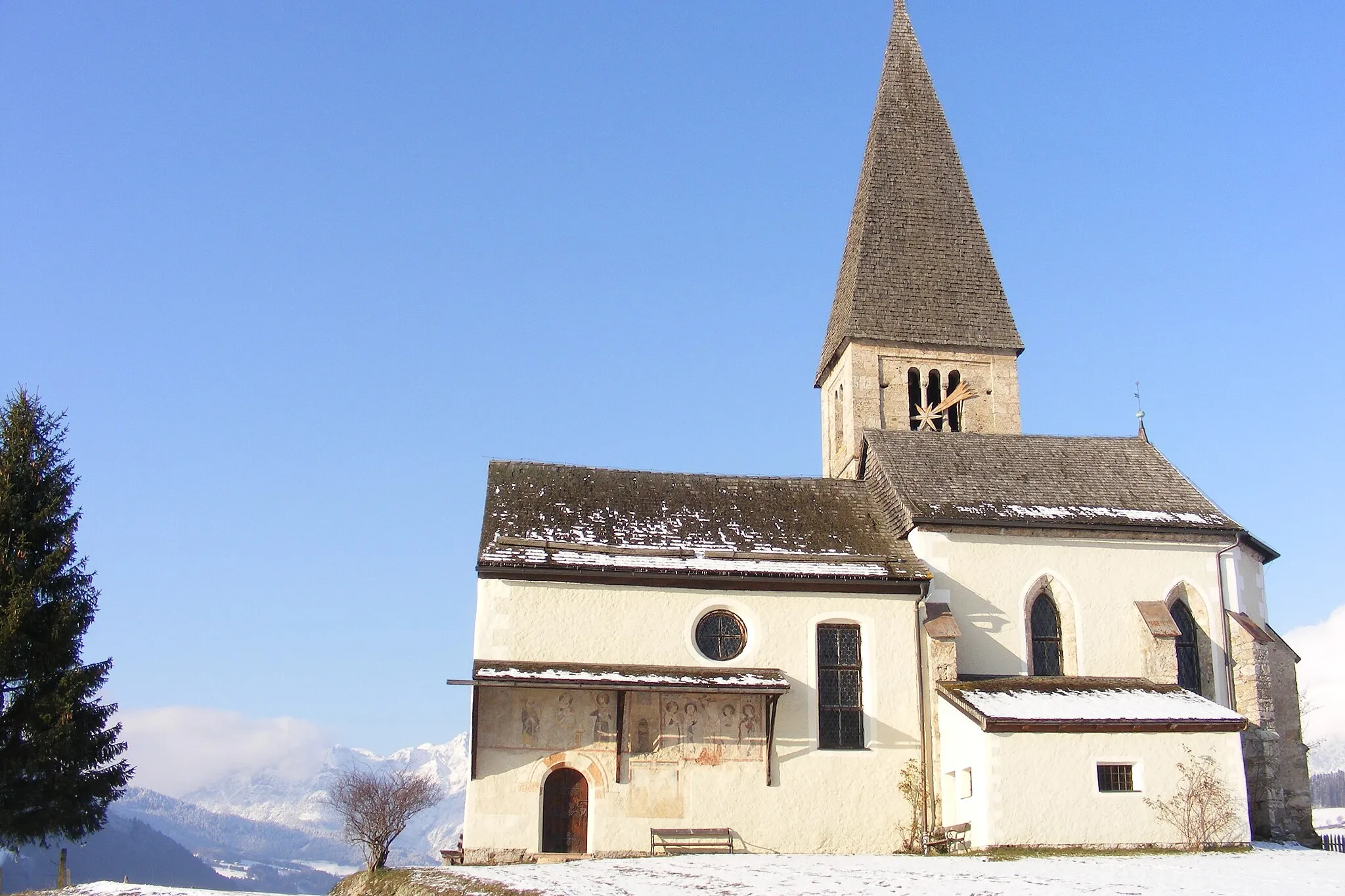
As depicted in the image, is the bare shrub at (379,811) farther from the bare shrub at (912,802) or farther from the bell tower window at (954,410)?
the bell tower window at (954,410)

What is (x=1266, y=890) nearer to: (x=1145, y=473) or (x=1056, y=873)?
(x=1056, y=873)

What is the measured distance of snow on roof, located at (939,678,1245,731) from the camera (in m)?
21.5

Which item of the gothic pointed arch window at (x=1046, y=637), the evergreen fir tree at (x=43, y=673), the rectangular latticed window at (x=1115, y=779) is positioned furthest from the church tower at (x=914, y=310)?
the evergreen fir tree at (x=43, y=673)

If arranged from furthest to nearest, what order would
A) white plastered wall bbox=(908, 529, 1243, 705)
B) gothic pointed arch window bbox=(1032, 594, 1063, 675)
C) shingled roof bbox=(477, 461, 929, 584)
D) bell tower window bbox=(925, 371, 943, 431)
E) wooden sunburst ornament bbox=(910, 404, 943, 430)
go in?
bell tower window bbox=(925, 371, 943, 431)
wooden sunburst ornament bbox=(910, 404, 943, 430)
gothic pointed arch window bbox=(1032, 594, 1063, 675)
white plastered wall bbox=(908, 529, 1243, 705)
shingled roof bbox=(477, 461, 929, 584)

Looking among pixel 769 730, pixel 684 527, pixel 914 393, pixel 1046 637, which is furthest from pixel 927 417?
pixel 769 730

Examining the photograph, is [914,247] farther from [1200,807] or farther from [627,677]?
[1200,807]

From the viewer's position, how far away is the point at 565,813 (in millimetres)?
22328

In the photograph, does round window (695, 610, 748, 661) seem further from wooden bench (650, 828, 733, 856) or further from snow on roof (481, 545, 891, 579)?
wooden bench (650, 828, 733, 856)

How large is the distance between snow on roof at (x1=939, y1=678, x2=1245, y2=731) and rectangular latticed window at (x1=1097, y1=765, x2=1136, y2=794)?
0.72 metres

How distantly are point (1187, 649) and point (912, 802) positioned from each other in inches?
290

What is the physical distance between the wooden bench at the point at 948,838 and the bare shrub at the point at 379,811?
975 centimetres

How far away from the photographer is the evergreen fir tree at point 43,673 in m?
20.4

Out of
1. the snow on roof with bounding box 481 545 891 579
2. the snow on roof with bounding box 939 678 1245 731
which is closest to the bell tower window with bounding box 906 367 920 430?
the snow on roof with bounding box 481 545 891 579

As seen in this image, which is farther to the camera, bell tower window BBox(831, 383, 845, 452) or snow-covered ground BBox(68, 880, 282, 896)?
bell tower window BBox(831, 383, 845, 452)
